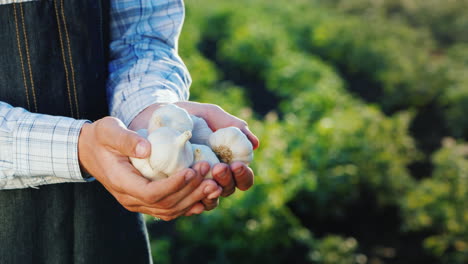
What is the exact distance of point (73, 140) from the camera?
1182 millimetres

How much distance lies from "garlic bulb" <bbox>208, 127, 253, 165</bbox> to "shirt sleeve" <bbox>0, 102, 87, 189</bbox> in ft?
1.11

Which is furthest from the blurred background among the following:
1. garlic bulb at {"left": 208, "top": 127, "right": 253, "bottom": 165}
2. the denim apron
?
garlic bulb at {"left": 208, "top": 127, "right": 253, "bottom": 165}

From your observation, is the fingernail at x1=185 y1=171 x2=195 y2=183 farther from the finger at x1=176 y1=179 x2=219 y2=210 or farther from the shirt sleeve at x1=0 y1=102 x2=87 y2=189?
the shirt sleeve at x1=0 y1=102 x2=87 y2=189

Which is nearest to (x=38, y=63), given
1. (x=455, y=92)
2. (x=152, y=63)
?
(x=152, y=63)

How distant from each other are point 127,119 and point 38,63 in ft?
0.93

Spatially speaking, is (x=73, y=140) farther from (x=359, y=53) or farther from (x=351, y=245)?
(x=359, y=53)

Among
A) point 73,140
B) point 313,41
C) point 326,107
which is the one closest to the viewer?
point 73,140

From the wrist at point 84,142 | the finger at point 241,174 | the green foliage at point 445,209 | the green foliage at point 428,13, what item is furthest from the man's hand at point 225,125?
the green foliage at point 428,13

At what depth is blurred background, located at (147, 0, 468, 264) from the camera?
348 cm

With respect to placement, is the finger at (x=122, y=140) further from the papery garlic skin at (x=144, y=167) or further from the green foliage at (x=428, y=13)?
the green foliage at (x=428, y=13)

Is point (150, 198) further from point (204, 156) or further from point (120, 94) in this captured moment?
point (120, 94)

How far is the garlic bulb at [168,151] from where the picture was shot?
1.17 meters

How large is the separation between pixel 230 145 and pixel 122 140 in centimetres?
29

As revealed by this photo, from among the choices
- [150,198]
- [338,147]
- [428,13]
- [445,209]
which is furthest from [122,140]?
[428,13]
